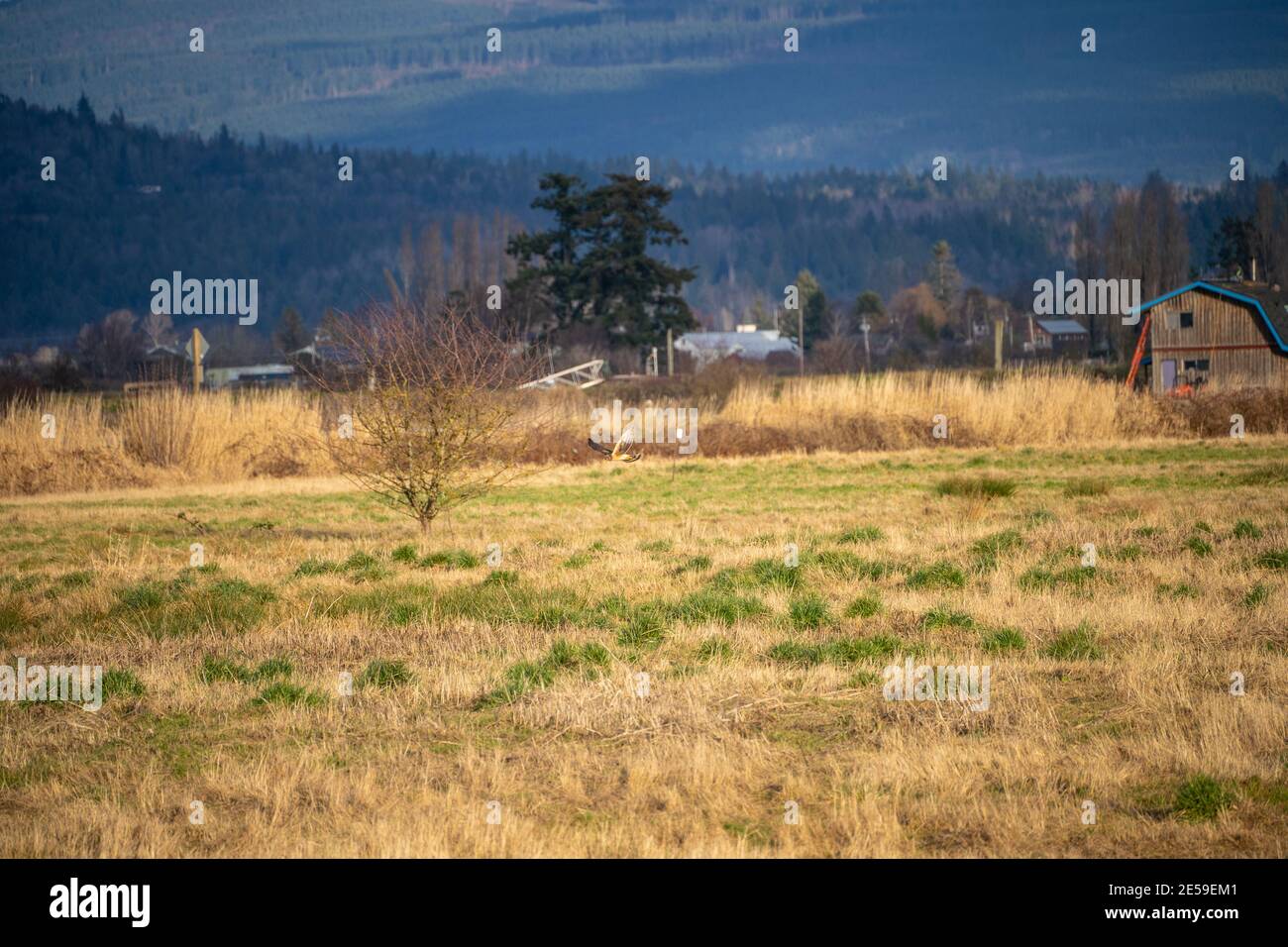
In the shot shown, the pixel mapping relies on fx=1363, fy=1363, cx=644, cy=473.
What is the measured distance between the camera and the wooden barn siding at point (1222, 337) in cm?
5466

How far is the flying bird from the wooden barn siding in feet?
91.8

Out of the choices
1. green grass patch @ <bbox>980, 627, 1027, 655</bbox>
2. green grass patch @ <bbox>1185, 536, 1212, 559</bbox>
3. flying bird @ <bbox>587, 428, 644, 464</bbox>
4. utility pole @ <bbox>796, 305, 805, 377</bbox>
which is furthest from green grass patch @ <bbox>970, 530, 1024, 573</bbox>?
utility pole @ <bbox>796, 305, 805, 377</bbox>

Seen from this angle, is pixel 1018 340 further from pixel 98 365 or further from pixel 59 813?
pixel 59 813

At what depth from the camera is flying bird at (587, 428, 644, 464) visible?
34.2 metres

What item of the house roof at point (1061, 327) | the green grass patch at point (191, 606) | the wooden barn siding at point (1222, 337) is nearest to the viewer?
the green grass patch at point (191, 606)

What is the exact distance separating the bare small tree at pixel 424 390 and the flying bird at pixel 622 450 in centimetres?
1563

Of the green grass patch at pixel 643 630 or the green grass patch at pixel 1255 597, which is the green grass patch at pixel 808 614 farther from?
the green grass patch at pixel 1255 597

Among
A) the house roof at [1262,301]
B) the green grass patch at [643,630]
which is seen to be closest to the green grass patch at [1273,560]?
the green grass patch at [643,630]

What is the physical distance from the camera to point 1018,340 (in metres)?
143

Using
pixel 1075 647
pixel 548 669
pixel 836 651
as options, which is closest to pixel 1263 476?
pixel 1075 647

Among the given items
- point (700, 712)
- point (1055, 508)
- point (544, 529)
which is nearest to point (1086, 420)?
point (1055, 508)

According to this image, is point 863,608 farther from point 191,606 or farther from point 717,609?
point 191,606

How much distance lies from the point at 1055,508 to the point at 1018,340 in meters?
128

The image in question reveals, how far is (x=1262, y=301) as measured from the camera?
54375 mm
